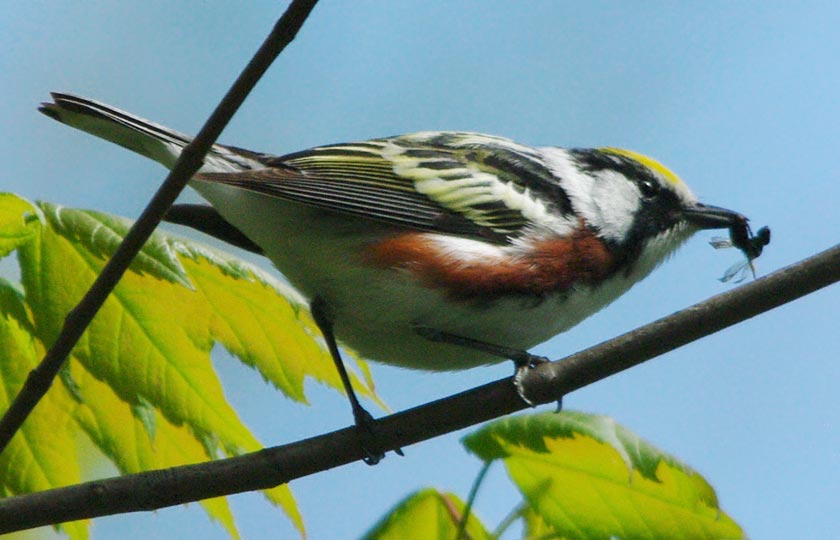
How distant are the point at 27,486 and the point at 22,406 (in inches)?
19.2

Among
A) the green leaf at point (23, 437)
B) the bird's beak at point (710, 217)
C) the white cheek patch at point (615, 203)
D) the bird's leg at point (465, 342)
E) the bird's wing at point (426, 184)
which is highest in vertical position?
the bird's beak at point (710, 217)

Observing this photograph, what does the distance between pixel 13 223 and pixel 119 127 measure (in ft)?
2.08

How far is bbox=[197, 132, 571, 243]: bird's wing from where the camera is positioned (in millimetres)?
3131

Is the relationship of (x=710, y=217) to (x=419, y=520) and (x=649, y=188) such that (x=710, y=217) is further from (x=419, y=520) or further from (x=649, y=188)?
(x=419, y=520)

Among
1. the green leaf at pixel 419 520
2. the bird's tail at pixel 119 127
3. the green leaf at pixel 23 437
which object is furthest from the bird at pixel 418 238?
the green leaf at pixel 23 437

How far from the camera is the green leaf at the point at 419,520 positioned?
2.57m

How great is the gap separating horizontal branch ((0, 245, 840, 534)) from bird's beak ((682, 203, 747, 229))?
57.5 inches

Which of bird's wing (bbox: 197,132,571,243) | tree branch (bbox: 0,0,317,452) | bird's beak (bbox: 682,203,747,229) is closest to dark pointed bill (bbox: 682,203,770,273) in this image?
bird's beak (bbox: 682,203,747,229)

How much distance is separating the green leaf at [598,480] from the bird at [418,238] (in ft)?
1.73

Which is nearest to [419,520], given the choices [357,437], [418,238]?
[357,437]

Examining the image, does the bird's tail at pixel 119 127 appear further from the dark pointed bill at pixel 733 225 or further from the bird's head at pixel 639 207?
the dark pointed bill at pixel 733 225

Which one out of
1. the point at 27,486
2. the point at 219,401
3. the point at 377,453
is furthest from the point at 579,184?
the point at 27,486

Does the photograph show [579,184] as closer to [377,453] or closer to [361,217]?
[361,217]

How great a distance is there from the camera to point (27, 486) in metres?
2.47
